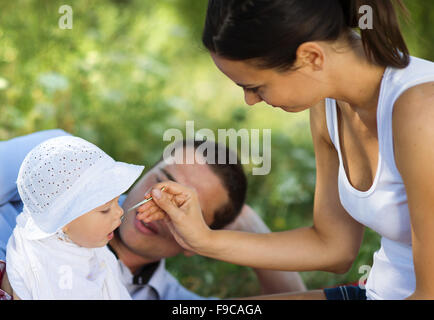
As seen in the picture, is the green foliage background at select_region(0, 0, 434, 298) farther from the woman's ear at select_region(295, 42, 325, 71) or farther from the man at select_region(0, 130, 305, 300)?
the woman's ear at select_region(295, 42, 325, 71)

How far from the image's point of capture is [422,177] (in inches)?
46.3

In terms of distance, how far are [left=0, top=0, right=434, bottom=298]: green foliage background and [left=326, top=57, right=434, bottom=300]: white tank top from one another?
1.09 metres

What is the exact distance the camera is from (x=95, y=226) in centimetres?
136

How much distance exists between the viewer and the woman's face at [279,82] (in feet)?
4.10

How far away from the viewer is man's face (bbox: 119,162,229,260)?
5.98ft

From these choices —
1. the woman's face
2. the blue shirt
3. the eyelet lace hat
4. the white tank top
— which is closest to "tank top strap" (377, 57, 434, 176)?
the white tank top

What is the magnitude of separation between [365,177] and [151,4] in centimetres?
335

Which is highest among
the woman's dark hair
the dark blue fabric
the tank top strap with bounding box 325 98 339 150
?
the woman's dark hair

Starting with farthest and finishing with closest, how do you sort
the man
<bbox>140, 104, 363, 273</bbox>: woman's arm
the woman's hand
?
1. the man
2. <bbox>140, 104, 363, 273</bbox>: woman's arm
3. the woman's hand

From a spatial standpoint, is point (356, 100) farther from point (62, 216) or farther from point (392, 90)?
point (62, 216)

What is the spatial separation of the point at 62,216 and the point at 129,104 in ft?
6.68

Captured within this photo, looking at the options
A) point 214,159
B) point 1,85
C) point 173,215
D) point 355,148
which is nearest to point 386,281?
point 355,148

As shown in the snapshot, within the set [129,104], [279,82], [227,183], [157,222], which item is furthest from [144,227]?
[129,104]

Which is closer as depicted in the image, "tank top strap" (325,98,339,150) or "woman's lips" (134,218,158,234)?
"tank top strap" (325,98,339,150)
